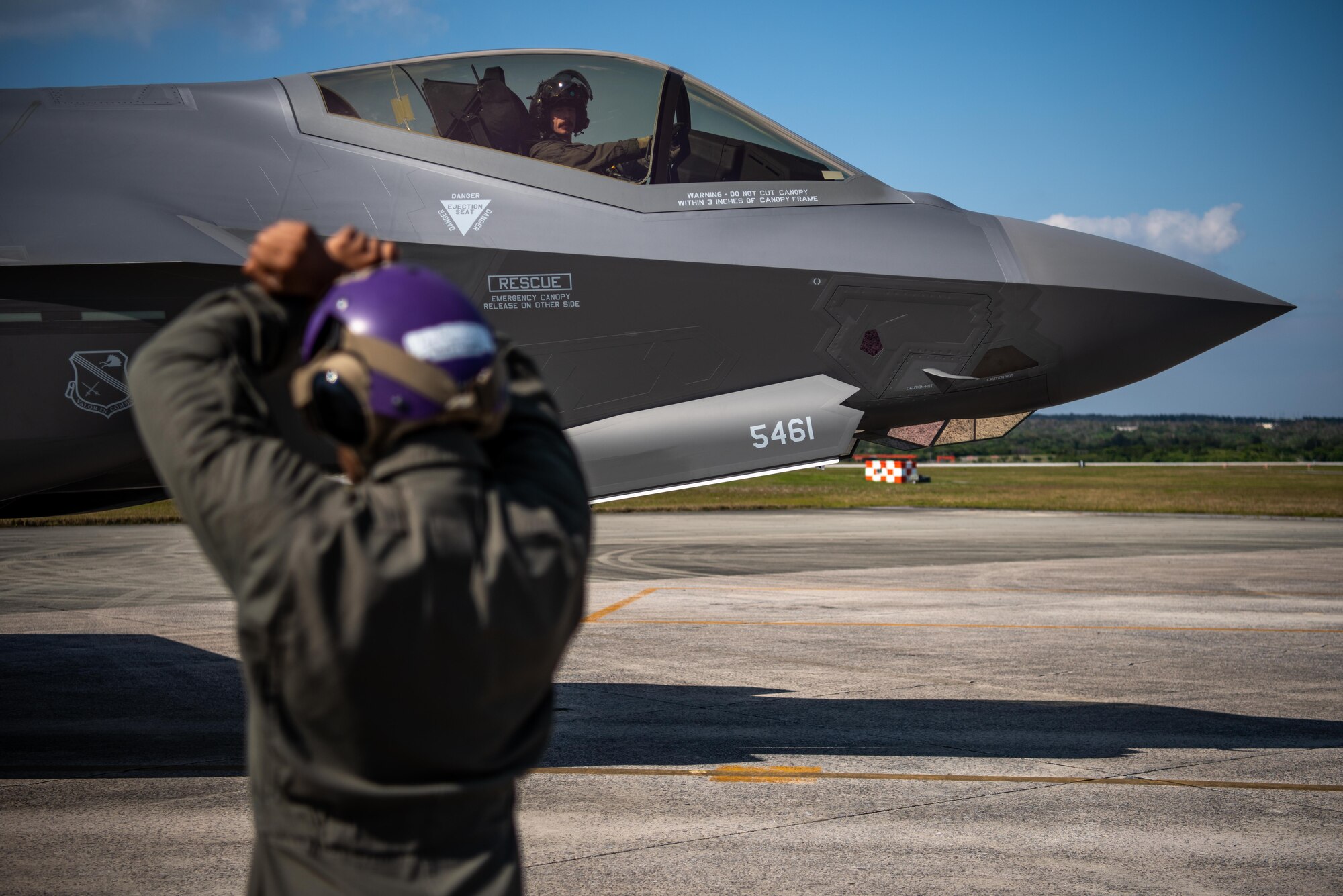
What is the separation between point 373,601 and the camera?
157 cm

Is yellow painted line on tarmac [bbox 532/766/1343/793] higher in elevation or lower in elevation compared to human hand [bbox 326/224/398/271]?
lower

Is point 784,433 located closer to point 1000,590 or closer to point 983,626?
point 983,626

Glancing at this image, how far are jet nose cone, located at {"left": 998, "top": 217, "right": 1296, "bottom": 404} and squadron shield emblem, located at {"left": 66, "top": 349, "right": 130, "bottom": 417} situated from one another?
4.85 metres

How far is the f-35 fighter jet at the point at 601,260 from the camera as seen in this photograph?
5.17 m

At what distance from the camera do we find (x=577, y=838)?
200 inches

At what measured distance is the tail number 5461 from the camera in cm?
566

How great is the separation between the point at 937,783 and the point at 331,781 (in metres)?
4.92

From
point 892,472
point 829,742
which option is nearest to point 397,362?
point 829,742

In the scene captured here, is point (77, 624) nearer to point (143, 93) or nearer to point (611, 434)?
point (143, 93)

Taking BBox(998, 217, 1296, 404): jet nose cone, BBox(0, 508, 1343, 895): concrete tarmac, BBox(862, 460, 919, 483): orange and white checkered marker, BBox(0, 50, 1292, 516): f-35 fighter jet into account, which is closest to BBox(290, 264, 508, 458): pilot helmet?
BBox(0, 508, 1343, 895): concrete tarmac

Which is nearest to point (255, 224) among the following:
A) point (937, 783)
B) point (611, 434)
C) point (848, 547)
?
point (611, 434)

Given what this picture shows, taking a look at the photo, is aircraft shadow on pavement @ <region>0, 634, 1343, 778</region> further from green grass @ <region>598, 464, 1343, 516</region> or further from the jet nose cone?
green grass @ <region>598, 464, 1343, 516</region>

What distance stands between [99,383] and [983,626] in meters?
9.21

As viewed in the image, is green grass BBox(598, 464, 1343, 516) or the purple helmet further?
green grass BBox(598, 464, 1343, 516)
